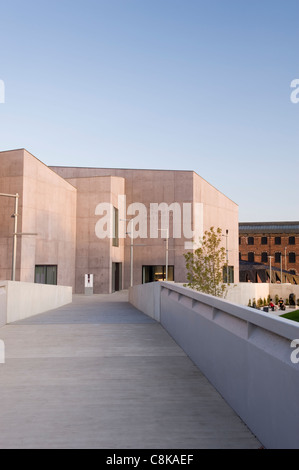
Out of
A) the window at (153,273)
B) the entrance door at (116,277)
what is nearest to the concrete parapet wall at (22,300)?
the entrance door at (116,277)

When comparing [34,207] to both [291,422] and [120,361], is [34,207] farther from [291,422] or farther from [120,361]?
[291,422]

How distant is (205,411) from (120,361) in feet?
9.98

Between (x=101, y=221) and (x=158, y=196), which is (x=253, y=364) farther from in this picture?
(x=158, y=196)

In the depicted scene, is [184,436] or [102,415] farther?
[102,415]

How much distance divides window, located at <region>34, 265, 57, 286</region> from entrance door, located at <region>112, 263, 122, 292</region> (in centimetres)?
993

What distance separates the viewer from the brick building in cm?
10244

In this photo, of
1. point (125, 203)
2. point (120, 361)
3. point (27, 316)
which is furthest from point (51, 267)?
point (120, 361)

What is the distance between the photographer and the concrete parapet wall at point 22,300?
1353 cm

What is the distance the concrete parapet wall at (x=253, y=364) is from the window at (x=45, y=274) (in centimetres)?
3284

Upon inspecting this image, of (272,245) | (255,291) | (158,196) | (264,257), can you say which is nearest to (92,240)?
(158,196)

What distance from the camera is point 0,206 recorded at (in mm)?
37281

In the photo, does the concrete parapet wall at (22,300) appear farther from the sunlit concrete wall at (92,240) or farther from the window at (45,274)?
the sunlit concrete wall at (92,240)

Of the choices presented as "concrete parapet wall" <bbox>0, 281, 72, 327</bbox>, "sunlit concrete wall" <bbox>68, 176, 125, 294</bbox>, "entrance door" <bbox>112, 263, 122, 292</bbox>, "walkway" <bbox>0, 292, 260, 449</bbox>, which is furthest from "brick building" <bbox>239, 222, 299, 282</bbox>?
"walkway" <bbox>0, 292, 260, 449</bbox>

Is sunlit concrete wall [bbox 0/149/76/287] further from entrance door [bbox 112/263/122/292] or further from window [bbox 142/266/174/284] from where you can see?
window [bbox 142/266/174/284]
